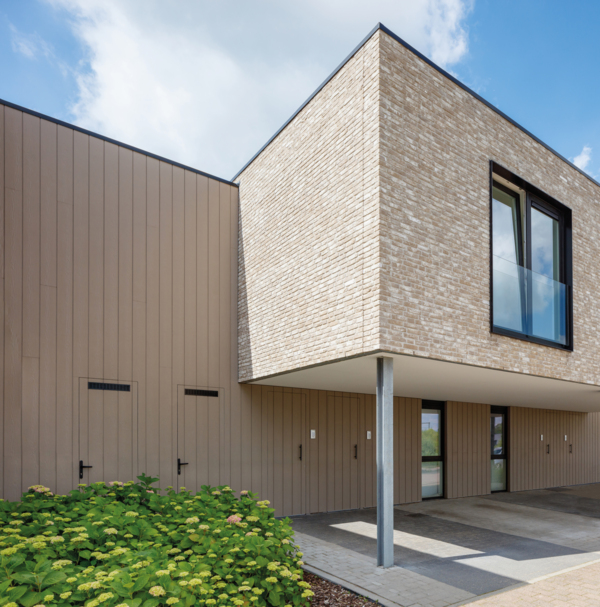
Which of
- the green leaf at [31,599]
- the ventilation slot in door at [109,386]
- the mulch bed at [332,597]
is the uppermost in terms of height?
the ventilation slot in door at [109,386]

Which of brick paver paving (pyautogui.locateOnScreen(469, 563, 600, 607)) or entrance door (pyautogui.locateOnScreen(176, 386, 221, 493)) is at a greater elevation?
entrance door (pyautogui.locateOnScreen(176, 386, 221, 493))

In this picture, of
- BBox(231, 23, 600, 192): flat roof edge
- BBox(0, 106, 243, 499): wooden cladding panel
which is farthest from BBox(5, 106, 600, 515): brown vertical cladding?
BBox(231, 23, 600, 192): flat roof edge

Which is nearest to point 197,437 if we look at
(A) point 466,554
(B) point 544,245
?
(A) point 466,554

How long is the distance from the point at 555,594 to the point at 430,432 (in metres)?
7.16

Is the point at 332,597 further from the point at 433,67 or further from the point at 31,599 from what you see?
the point at 433,67

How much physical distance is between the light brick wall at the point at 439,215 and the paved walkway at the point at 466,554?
8.44 ft

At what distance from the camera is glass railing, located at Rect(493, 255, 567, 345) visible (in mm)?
7449

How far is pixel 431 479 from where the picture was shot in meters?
12.1

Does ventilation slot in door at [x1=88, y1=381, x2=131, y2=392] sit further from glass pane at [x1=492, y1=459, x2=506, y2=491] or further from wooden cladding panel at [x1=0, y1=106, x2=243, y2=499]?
glass pane at [x1=492, y1=459, x2=506, y2=491]

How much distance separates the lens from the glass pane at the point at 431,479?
11945 mm

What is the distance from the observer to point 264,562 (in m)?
4.09

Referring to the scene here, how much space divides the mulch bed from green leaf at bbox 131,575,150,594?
199 cm

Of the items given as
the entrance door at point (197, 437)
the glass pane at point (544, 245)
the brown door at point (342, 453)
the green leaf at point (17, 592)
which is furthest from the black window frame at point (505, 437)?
the green leaf at point (17, 592)

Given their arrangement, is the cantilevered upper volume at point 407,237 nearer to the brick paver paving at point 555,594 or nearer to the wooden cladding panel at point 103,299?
the wooden cladding panel at point 103,299
